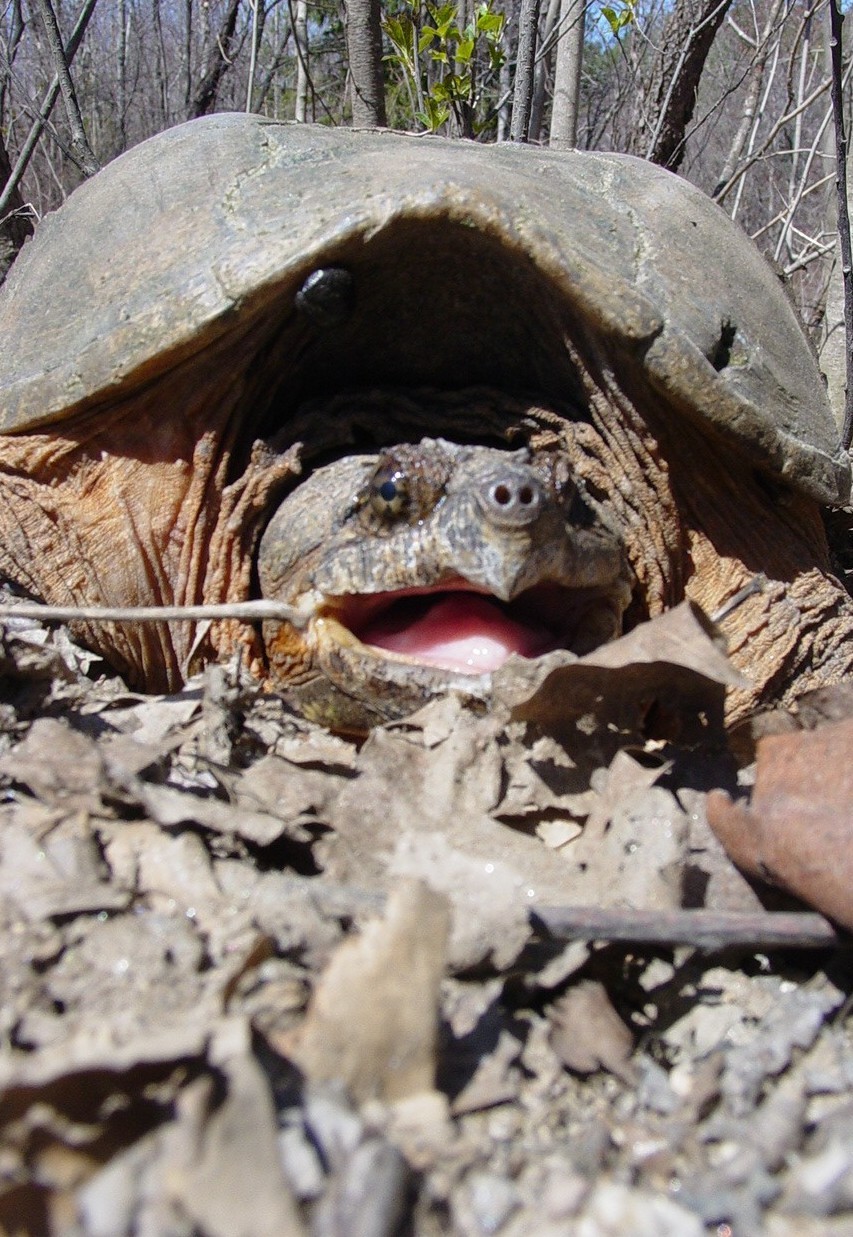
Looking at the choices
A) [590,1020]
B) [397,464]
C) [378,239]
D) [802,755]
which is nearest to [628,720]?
[802,755]

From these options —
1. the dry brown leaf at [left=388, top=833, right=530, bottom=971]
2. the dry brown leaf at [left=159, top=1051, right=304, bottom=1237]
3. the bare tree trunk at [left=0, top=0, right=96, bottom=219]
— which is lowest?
the dry brown leaf at [left=388, top=833, right=530, bottom=971]

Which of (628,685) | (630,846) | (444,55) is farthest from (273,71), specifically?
(630,846)

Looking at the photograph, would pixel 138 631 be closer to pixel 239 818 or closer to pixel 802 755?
pixel 239 818

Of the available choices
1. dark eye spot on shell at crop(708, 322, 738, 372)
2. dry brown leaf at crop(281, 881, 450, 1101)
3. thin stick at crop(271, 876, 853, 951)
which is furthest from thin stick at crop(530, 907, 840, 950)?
dark eye spot on shell at crop(708, 322, 738, 372)

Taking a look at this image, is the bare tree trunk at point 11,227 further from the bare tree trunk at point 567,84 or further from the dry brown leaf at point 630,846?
the dry brown leaf at point 630,846

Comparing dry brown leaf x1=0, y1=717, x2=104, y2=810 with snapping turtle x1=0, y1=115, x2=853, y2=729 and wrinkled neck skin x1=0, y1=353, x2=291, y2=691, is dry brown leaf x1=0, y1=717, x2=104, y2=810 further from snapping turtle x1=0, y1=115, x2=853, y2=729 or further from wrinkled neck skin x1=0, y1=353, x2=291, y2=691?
wrinkled neck skin x1=0, y1=353, x2=291, y2=691

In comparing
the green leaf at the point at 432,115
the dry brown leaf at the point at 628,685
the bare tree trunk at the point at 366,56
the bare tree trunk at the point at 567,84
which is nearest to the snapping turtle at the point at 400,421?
the dry brown leaf at the point at 628,685
